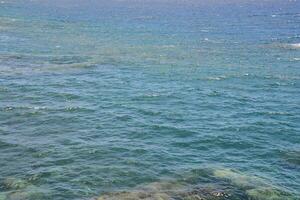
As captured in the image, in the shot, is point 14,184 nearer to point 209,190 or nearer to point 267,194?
point 209,190

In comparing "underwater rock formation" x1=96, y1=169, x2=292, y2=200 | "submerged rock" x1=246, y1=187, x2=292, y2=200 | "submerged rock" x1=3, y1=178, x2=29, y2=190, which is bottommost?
"submerged rock" x1=246, y1=187, x2=292, y2=200

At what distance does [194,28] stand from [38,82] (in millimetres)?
78441

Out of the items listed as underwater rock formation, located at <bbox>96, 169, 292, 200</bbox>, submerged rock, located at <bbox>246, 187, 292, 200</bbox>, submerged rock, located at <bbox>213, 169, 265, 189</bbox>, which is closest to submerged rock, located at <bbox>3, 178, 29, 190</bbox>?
underwater rock formation, located at <bbox>96, 169, 292, 200</bbox>

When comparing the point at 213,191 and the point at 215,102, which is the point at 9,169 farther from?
the point at 215,102

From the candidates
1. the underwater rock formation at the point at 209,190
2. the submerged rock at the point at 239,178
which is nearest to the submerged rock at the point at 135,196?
the underwater rock formation at the point at 209,190

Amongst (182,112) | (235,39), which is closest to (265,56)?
(235,39)

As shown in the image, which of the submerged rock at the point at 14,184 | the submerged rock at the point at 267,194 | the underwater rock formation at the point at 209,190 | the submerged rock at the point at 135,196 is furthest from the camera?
the submerged rock at the point at 14,184

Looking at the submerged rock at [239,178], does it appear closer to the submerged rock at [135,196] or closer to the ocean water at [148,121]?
the ocean water at [148,121]

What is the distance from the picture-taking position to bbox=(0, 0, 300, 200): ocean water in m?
34.1

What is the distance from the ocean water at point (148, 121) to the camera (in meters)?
34.1

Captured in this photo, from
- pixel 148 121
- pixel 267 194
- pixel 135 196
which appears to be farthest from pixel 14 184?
pixel 148 121

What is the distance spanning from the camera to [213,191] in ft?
106

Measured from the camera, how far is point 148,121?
160 feet

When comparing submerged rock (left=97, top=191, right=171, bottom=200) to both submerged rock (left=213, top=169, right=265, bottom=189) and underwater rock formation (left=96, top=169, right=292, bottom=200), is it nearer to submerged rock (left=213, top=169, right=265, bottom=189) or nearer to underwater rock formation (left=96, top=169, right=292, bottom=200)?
underwater rock formation (left=96, top=169, right=292, bottom=200)
